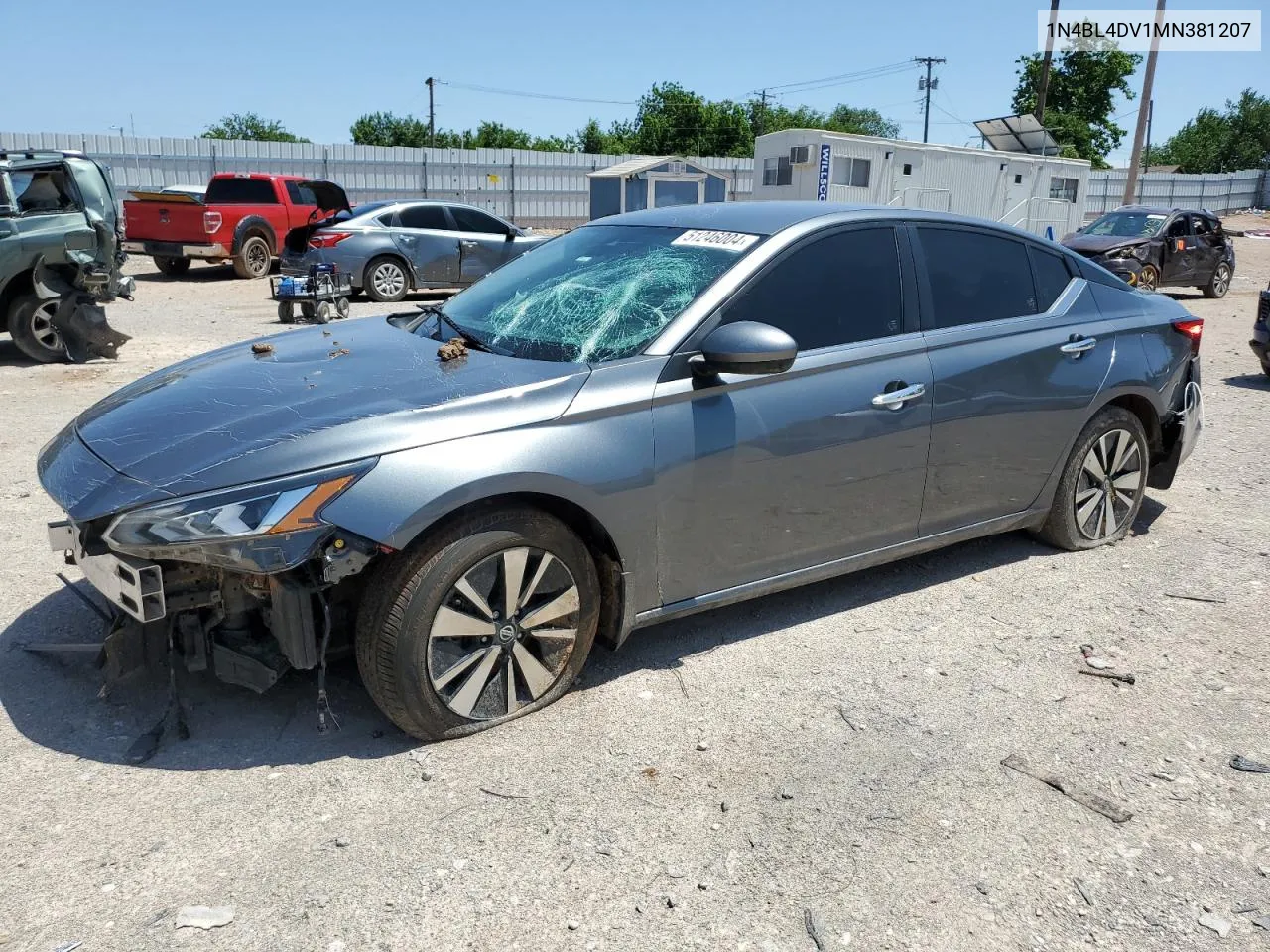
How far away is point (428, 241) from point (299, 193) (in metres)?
4.68

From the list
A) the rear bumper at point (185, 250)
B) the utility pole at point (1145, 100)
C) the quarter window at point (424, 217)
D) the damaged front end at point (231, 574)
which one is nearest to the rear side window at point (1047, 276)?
the damaged front end at point (231, 574)

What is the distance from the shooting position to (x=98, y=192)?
10.9 meters

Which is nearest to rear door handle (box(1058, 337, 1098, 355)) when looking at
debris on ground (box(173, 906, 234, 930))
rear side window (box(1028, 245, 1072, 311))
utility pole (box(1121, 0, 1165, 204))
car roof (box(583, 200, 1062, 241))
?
rear side window (box(1028, 245, 1072, 311))

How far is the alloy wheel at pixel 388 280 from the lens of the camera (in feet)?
51.7

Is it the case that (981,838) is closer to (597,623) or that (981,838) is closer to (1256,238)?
(597,623)

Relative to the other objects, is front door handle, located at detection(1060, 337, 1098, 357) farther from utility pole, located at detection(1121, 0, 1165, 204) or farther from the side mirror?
utility pole, located at detection(1121, 0, 1165, 204)

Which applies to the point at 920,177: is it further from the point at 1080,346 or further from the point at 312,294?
the point at 1080,346

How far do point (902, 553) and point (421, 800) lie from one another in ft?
7.67

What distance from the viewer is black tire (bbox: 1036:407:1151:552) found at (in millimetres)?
5020

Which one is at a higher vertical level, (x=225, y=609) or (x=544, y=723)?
(x=225, y=609)

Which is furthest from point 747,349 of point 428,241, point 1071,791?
point 428,241

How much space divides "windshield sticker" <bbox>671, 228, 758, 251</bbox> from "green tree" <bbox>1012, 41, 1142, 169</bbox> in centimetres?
5222

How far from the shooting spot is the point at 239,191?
726 inches

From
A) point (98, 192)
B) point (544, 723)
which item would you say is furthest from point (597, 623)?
point (98, 192)
